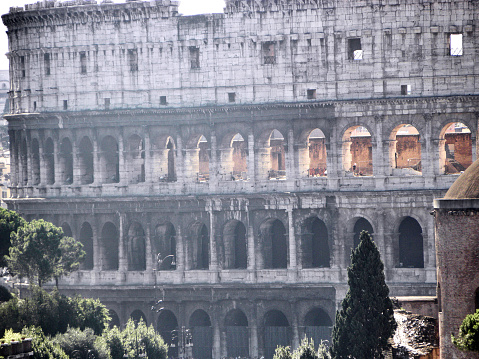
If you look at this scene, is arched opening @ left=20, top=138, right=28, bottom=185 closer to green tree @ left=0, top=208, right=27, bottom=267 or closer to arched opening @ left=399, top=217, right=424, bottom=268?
Result: green tree @ left=0, top=208, right=27, bottom=267

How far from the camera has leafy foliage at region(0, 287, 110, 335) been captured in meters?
64.5

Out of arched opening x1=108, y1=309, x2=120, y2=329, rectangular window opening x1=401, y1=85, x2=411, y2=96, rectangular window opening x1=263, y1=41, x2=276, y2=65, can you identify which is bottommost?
arched opening x1=108, y1=309, x2=120, y2=329

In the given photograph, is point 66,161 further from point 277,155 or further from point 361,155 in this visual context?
point 361,155

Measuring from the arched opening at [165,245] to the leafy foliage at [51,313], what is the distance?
9.17 meters

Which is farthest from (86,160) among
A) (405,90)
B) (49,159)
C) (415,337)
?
(415,337)

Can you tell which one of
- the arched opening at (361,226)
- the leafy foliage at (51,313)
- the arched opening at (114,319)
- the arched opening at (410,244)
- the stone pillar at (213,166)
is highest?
the stone pillar at (213,166)

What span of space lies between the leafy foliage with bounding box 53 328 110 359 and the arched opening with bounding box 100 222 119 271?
14793 mm

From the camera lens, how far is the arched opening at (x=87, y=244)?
80.0 m

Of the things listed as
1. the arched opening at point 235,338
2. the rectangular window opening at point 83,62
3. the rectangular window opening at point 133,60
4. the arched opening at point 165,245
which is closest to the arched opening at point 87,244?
the arched opening at point 165,245

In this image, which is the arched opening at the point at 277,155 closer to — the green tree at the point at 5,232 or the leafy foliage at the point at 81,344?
the green tree at the point at 5,232

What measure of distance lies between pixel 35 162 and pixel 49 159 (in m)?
1.01

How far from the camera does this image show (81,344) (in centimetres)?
6378

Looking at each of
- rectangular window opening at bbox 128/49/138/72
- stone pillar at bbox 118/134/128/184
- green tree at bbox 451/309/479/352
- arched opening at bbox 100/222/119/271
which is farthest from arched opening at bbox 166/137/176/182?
green tree at bbox 451/309/479/352

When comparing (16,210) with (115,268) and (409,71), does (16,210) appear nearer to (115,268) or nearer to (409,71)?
(115,268)
